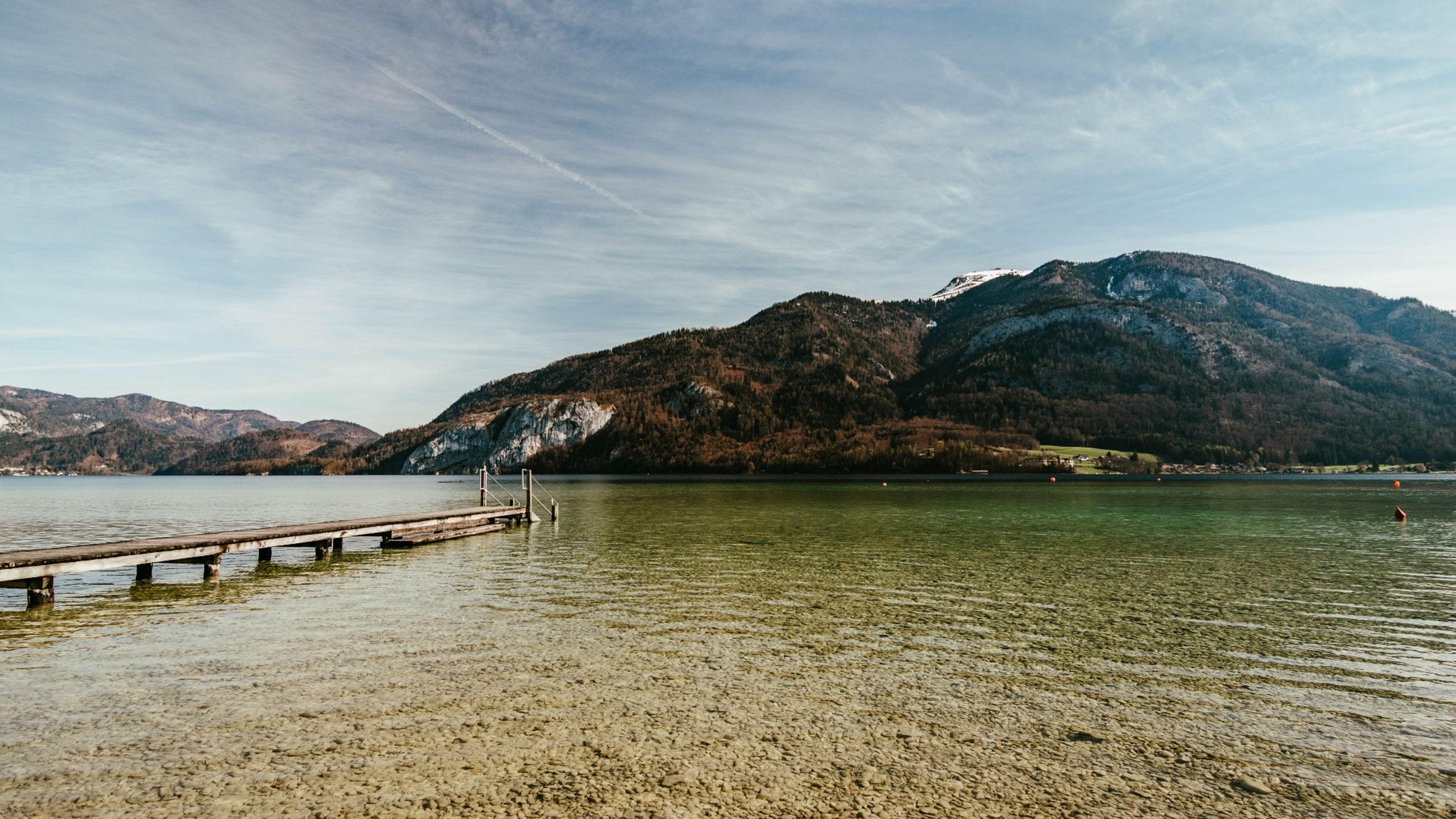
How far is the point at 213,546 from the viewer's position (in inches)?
1062

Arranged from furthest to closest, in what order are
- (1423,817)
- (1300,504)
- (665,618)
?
(1300,504)
(665,618)
(1423,817)

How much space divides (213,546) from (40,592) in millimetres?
6389

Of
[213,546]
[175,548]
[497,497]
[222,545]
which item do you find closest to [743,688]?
[175,548]

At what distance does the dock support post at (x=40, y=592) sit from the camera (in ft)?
67.1

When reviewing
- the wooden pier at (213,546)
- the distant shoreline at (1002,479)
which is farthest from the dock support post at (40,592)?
the distant shoreline at (1002,479)

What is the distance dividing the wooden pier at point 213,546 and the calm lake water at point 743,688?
0.92m

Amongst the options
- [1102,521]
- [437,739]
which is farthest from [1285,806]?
[1102,521]

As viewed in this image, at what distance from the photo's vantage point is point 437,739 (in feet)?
30.9

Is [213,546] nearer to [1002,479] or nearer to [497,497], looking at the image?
[497,497]

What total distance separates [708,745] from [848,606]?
10738 millimetres

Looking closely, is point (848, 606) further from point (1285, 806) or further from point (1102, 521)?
point (1102, 521)

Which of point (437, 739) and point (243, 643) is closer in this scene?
point (437, 739)

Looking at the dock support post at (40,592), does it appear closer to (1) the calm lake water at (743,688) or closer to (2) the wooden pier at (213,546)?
(2) the wooden pier at (213,546)

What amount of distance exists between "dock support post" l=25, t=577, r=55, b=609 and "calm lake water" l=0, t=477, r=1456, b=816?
1.54 ft
